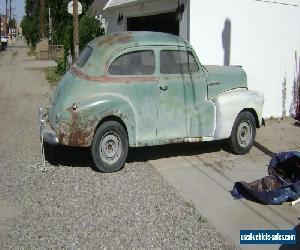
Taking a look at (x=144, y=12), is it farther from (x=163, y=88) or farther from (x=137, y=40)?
(x=163, y=88)

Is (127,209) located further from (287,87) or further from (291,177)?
(287,87)

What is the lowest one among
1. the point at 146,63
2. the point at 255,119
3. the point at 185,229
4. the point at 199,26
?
the point at 185,229

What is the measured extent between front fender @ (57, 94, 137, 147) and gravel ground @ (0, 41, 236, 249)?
1.89 ft

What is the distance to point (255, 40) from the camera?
37.5ft

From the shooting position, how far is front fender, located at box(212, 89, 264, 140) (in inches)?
327

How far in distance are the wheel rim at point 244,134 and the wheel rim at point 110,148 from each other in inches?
94.2

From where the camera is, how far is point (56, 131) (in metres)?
7.28

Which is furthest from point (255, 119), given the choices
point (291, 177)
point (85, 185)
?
point (85, 185)

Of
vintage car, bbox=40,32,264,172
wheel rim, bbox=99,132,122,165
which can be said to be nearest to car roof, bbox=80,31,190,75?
vintage car, bbox=40,32,264,172

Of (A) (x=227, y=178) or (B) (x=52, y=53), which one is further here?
(B) (x=52, y=53)

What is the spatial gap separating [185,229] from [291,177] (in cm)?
204

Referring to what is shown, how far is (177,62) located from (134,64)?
31.1 inches

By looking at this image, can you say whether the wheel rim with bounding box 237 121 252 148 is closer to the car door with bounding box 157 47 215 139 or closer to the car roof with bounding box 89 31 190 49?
the car door with bounding box 157 47 215 139

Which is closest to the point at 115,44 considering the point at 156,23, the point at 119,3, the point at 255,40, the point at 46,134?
the point at 46,134
